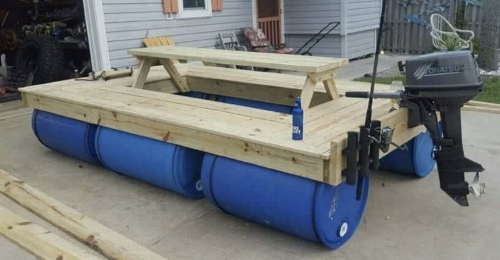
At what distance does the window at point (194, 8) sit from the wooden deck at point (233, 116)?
265cm

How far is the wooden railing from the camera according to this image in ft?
29.7

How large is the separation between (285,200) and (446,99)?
0.99m

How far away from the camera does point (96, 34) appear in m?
6.05

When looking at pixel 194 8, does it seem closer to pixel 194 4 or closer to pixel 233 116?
pixel 194 4

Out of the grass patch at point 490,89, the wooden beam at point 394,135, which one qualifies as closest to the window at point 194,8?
the grass patch at point 490,89

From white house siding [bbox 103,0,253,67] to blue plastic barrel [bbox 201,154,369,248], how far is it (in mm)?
3906

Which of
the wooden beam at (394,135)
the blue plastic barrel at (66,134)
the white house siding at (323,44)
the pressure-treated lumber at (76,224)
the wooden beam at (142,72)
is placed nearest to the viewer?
the wooden beam at (394,135)

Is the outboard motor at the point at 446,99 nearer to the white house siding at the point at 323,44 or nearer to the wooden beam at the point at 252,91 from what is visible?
the wooden beam at the point at 252,91

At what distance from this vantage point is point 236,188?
8.97 feet

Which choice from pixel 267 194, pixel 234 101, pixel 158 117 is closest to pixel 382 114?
pixel 267 194

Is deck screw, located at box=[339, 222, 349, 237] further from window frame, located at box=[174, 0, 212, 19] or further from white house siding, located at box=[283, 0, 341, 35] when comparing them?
white house siding, located at box=[283, 0, 341, 35]

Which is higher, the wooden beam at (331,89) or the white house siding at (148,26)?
the white house siding at (148,26)

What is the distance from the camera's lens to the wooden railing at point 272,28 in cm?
904

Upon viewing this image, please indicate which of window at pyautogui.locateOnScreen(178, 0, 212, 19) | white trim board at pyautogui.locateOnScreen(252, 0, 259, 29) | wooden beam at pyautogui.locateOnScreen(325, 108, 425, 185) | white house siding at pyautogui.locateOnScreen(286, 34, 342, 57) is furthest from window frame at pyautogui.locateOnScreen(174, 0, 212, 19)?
wooden beam at pyautogui.locateOnScreen(325, 108, 425, 185)
